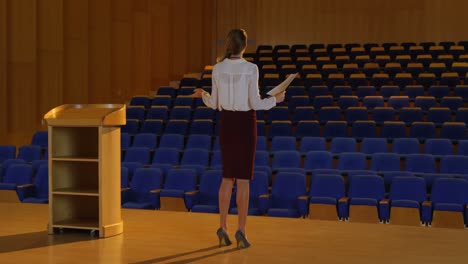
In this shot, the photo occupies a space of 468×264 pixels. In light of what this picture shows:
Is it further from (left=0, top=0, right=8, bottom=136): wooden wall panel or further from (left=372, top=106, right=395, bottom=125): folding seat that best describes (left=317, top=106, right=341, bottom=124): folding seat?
(left=0, top=0, right=8, bottom=136): wooden wall panel

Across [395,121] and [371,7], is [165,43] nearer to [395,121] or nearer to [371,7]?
[371,7]

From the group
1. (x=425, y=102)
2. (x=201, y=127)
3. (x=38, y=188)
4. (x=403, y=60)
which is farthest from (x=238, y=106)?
(x=403, y=60)

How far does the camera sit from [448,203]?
4.66m

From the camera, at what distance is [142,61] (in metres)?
10.4

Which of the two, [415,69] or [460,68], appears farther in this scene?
[415,69]

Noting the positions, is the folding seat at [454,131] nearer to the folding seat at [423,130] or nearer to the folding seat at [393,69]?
the folding seat at [423,130]

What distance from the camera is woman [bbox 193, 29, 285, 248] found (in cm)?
307

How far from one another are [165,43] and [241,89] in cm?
824

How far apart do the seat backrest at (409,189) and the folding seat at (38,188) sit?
2.65 meters

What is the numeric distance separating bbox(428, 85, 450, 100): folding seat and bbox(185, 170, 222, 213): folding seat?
13.8 feet

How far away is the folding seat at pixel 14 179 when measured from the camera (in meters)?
5.38

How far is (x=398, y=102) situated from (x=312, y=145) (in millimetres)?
2054

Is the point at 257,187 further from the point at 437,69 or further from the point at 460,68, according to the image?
the point at 460,68

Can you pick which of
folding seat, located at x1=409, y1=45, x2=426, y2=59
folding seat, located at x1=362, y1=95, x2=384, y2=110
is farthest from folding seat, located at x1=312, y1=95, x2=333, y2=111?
folding seat, located at x1=409, y1=45, x2=426, y2=59
